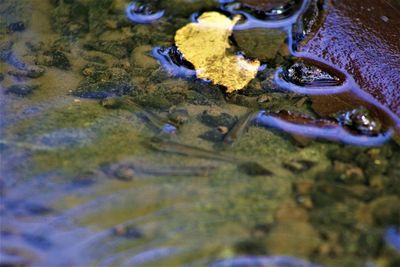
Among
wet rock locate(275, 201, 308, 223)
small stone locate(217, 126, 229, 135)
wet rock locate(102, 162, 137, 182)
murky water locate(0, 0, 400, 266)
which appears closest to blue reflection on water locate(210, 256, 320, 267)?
murky water locate(0, 0, 400, 266)

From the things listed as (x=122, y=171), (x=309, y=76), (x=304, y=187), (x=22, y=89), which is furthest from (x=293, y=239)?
(x=22, y=89)

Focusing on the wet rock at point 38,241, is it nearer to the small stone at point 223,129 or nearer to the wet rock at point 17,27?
the small stone at point 223,129

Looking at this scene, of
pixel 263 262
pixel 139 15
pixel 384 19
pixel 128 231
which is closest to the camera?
pixel 263 262

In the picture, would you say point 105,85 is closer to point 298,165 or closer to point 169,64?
point 169,64

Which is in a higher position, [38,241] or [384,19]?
[384,19]

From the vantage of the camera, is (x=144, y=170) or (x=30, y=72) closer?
(x=144, y=170)

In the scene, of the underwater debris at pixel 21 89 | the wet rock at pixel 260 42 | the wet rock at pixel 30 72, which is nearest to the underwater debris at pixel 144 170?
the underwater debris at pixel 21 89
